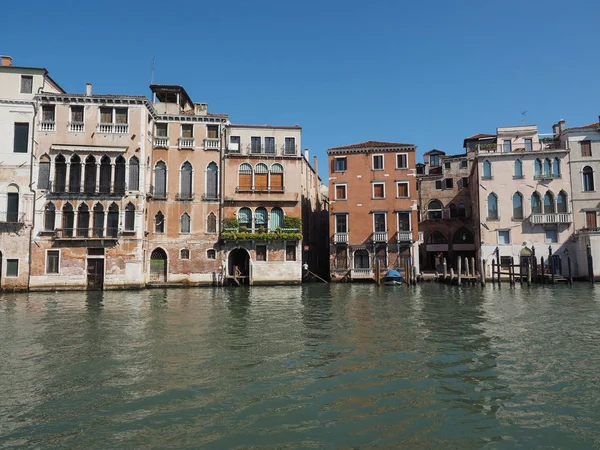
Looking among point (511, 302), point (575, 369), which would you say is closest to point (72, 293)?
point (511, 302)

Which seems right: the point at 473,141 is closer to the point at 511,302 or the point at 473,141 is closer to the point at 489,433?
the point at 511,302

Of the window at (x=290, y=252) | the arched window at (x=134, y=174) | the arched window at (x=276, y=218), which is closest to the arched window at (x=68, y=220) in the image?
the arched window at (x=134, y=174)

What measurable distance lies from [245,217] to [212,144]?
18.3 ft

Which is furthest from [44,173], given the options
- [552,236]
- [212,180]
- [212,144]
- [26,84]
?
[552,236]

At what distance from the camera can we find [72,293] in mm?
25438

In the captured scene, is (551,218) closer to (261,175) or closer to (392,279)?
(392,279)

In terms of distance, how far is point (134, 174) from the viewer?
27875mm

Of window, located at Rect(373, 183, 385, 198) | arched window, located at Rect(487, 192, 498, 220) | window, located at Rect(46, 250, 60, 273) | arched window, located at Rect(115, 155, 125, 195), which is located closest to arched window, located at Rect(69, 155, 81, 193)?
arched window, located at Rect(115, 155, 125, 195)

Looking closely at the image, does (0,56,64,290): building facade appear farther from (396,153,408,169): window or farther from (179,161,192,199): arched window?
(396,153,408,169): window

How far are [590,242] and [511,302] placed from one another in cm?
1541

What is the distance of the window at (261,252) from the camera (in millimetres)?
30594

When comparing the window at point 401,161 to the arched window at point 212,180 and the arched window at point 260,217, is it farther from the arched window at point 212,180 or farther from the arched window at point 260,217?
the arched window at point 212,180

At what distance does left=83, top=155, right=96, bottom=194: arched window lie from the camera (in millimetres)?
27516

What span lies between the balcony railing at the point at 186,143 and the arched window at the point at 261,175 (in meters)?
4.66
